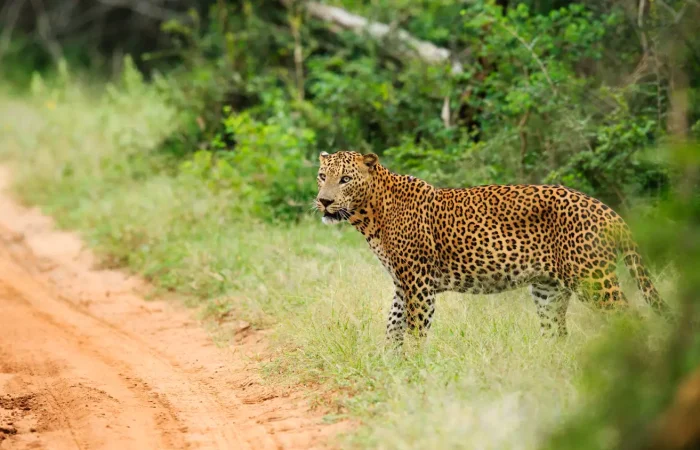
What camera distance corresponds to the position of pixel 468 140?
10.9 meters

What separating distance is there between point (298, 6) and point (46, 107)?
5.12 meters

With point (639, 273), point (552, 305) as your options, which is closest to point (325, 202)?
point (552, 305)

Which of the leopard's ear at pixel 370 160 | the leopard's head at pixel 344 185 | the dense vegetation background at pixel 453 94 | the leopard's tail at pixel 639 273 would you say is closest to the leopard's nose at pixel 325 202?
the leopard's head at pixel 344 185

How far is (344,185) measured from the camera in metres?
7.09

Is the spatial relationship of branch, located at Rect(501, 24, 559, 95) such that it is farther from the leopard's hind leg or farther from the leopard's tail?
the leopard's tail

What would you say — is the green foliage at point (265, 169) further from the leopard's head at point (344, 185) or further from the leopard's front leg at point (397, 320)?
the leopard's front leg at point (397, 320)

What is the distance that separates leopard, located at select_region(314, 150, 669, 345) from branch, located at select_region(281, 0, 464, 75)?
452 centimetres

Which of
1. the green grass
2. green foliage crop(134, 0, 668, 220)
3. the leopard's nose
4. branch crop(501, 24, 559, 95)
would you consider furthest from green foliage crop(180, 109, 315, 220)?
the leopard's nose

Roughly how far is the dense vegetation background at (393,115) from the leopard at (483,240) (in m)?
0.31

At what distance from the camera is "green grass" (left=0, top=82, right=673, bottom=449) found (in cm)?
516

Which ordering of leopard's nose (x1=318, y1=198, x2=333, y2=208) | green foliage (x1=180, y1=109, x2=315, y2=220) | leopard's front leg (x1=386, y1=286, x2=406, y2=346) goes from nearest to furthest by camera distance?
leopard's front leg (x1=386, y1=286, x2=406, y2=346) < leopard's nose (x1=318, y1=198, x2=333, y2=208) < green foliage (x1=180, y1=109, x2=315, y2=220)

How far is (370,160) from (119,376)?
249 centimetres

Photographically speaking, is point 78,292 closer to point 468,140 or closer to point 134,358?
point 134,358

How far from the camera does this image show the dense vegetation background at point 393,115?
9344 mm
